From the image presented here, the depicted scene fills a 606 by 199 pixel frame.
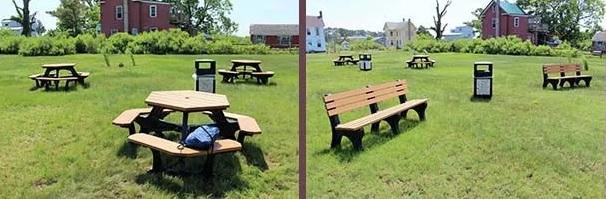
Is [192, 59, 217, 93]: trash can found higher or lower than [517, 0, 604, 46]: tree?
lower

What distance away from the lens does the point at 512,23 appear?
10.3ft

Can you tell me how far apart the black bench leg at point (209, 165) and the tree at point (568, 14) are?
1793 millimetres

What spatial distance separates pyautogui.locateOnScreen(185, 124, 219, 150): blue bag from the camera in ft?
9.00

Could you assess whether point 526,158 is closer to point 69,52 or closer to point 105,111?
point 105,111

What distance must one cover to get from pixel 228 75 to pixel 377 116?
805 millimetres

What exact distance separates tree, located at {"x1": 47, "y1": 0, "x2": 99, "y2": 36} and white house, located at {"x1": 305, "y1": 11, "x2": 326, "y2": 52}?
3.51 feet

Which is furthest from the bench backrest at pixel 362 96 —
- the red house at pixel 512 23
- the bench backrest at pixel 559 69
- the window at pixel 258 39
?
the bench backrest at pixel 559 69

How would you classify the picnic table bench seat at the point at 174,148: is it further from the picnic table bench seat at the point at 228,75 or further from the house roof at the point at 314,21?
the house roof at the point at 314,21

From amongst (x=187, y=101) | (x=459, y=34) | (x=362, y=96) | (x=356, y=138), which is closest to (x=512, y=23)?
(x=459, y=34)

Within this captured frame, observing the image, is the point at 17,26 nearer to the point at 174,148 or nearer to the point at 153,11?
the point at 153,11

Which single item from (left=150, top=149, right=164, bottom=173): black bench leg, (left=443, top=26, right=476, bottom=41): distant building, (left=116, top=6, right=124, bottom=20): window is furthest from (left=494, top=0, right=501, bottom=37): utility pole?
(left=116, top=6, right=124, bottom=20): window

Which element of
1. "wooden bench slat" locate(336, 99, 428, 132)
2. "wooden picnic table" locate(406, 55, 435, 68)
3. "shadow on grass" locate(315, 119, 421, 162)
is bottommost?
"shadow on grass" locate(315, 119, 421, 162)

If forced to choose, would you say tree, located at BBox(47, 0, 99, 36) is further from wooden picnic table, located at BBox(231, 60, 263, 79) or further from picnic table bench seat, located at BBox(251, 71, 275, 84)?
picnic table bench seat, located at BBox(251, 71, 275, 84)

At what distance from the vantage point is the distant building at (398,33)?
315cm
